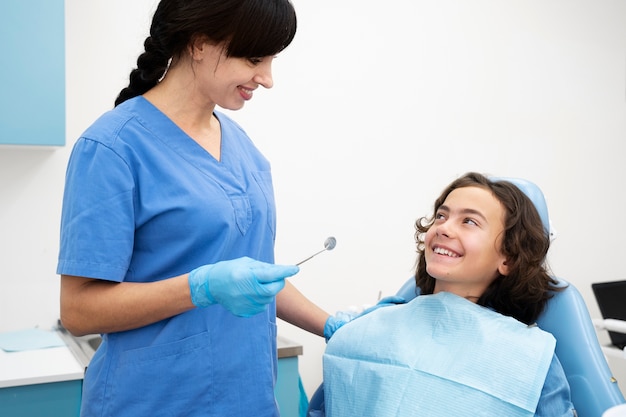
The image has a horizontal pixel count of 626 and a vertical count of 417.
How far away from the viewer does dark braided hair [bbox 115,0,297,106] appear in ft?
3.69

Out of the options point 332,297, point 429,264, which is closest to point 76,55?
point 332,297

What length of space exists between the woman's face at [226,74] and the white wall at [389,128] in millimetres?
1195

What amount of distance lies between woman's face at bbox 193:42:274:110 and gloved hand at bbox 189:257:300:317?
0.30 metres

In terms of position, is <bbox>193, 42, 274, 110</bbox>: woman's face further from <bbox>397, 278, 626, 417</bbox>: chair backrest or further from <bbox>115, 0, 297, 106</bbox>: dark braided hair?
<bbox>397, 278, 626, 417</bbox>: chair backrest

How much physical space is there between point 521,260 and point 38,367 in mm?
1279

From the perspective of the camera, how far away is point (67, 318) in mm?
1118

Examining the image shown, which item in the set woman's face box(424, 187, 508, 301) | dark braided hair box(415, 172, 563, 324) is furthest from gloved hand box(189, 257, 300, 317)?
dark braided hair box(415, 172, 563, 324)

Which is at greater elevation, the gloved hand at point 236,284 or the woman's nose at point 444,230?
the woman's nose at point 444,230

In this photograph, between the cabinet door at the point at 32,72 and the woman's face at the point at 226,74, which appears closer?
the woman's face at the point at 226,74

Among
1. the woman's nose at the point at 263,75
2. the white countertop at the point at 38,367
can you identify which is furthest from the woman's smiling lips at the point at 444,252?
the white countertop at the point at 38,367

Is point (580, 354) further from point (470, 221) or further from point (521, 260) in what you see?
point (470, 221)

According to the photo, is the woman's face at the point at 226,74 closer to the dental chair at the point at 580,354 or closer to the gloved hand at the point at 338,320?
the gloved hand at the point at 338,320

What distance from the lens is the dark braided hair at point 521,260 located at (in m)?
1.47

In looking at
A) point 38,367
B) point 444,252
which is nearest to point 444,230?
point 444,252
